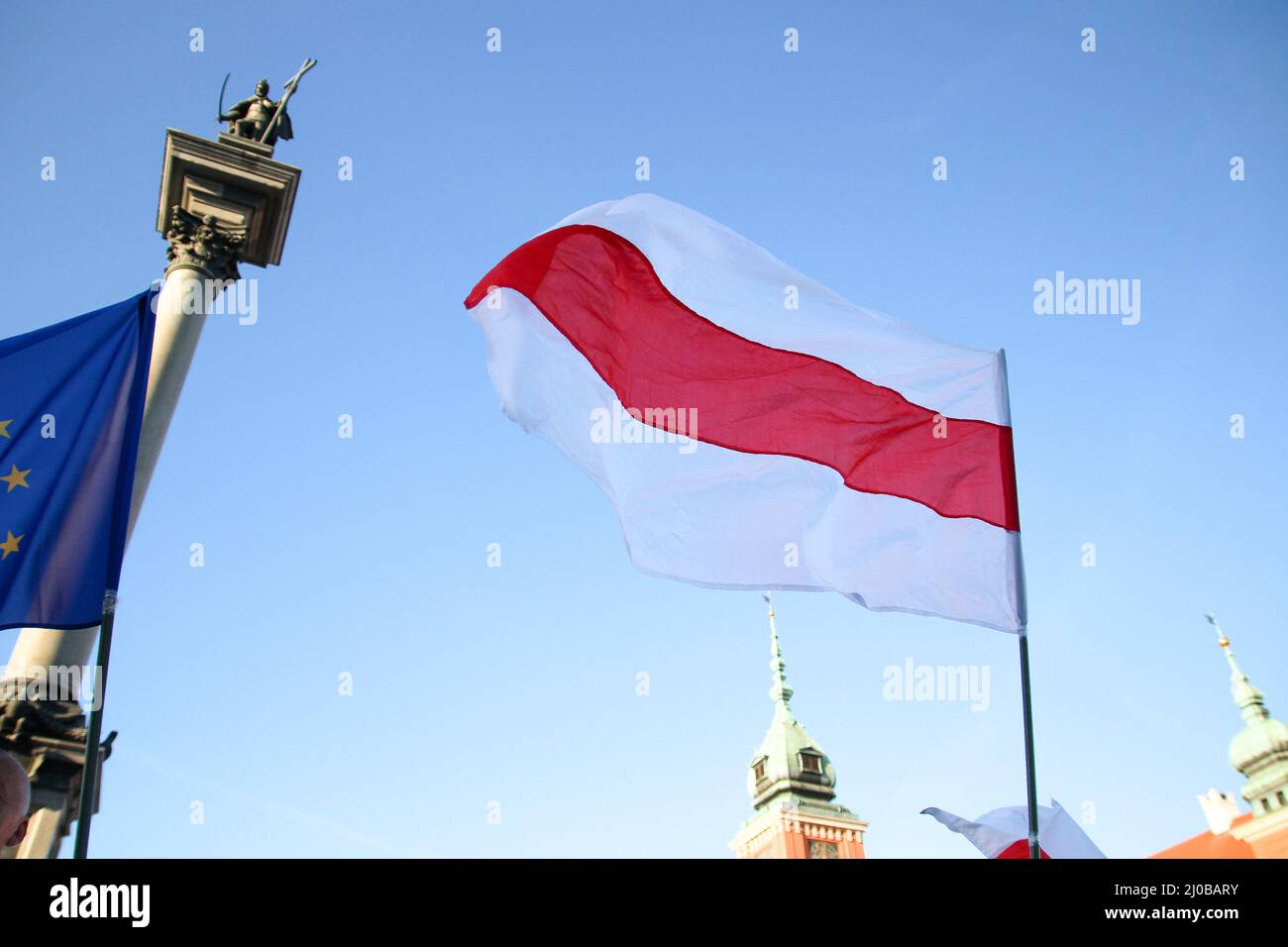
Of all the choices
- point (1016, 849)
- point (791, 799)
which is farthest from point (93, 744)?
point (791, 799)

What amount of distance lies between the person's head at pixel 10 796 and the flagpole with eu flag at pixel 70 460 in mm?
2655

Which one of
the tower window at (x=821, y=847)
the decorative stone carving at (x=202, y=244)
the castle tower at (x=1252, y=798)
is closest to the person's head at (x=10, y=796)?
the decorative stone carving at (x=202, y=244)

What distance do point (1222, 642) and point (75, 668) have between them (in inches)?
2711

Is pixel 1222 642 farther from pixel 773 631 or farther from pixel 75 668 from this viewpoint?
pixel 75 668

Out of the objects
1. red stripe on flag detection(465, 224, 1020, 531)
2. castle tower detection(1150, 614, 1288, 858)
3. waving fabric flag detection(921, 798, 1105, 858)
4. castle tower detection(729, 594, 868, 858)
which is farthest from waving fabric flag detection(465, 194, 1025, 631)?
castle tower detection(729, 594, 868, 858)

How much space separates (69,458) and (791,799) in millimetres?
75938

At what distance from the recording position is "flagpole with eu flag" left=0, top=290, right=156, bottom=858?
7734 millimetres

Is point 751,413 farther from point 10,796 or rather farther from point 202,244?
point 202,244

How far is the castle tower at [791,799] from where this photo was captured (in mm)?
78438

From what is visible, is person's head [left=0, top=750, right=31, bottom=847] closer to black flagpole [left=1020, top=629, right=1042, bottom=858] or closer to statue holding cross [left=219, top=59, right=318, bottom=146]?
black flagpole [left=1020, top=629, right=1042, bottom=858]

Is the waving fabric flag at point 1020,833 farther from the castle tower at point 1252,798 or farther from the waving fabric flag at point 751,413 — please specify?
the castle tower at point 1252,798

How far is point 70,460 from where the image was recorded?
856 cm

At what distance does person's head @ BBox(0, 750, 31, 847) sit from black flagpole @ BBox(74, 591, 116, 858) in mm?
1420
